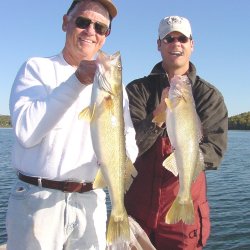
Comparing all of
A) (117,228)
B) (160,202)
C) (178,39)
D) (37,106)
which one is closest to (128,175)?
(117,228)

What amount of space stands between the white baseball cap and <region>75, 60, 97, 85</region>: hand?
8.84 feet

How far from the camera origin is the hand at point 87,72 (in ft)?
11.9

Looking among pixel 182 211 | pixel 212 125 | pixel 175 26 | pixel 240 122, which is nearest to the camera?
pixel 182 211

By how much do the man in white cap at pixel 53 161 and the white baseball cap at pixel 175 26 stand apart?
1886 millimetres

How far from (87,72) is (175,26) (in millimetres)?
2769

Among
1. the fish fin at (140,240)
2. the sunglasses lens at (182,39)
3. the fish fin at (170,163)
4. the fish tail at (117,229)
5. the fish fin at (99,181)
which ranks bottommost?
the fish fin at (140,240)

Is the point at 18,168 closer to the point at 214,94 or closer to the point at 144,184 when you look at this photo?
the point at 144,184

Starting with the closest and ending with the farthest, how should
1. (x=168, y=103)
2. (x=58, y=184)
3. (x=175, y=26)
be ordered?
(x=58, y=184), (x=168, y=103), (x=175, y=26)

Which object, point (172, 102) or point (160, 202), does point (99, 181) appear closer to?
point (172, 102)

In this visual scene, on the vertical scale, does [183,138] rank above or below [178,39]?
below

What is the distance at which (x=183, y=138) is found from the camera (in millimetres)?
4379

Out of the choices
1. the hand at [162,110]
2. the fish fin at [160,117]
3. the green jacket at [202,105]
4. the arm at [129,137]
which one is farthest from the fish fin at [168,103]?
the green jacket at [202,105]

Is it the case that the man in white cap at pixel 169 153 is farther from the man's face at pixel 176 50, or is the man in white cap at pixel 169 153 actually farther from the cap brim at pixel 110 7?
the cap brim at pixel 110 7

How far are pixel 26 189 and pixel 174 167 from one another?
162cm
